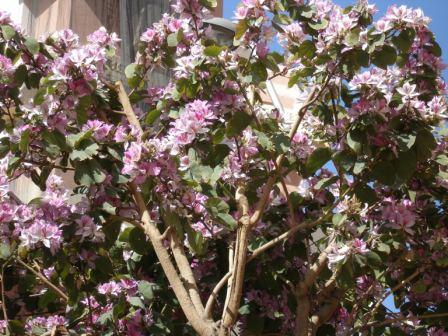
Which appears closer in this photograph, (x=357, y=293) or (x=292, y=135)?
(x=292, y=135)

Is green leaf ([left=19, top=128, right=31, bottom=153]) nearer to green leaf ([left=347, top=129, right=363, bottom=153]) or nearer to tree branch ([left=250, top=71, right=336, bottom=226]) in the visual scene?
tree branch ([left=250, top=71, right=336, bottom=226])

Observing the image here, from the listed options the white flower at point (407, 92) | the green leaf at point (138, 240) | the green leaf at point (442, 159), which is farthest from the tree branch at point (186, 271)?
the green leaf at point (442, 159)

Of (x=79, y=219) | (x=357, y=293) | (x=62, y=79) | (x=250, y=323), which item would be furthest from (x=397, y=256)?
(x=62, y=79)

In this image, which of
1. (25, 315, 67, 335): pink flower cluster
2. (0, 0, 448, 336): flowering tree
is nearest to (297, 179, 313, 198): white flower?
(0, 0, 448, 336): flowering tree

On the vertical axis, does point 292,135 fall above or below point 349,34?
below

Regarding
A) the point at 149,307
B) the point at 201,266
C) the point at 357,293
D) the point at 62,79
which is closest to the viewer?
the point at 62,79

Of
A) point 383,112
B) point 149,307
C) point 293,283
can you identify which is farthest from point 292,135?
point 149,307

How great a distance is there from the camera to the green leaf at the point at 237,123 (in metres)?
2.79

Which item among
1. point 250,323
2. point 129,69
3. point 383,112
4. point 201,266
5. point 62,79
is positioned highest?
point 129,69

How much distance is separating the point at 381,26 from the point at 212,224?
39.4 inches

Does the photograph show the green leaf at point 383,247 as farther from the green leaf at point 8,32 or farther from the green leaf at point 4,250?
the green leaf at point 8,32

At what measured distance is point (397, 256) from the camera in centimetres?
338

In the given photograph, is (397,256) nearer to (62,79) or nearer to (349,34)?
(349,34)

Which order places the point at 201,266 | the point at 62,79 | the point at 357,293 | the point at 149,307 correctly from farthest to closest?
the point at 357,293 → the point at 201,266 → the point at 149,307 → the point at 62,79
